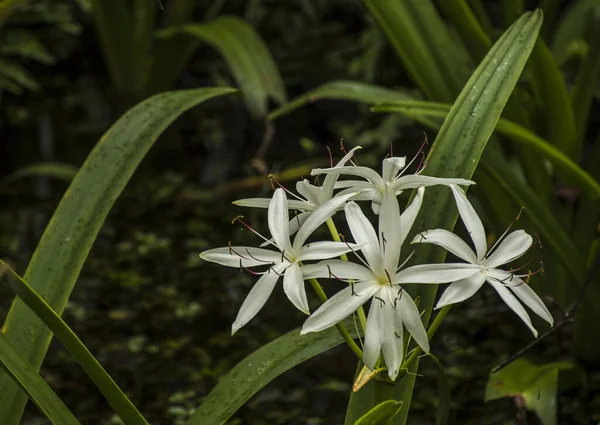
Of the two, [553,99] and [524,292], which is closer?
[524,292]

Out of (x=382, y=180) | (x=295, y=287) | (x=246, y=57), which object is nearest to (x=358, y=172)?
(x=382, y=180)

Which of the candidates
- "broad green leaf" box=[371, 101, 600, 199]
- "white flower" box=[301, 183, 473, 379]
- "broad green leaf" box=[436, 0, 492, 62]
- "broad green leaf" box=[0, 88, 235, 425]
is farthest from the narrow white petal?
"broad green leaf" box=[436, 0, 492, 62]

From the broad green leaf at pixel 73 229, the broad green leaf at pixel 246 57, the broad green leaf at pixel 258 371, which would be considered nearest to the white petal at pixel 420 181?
the broad green leaf at pixel 258 371

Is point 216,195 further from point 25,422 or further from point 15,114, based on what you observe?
point 25,422

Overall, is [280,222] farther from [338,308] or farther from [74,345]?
[74,345]

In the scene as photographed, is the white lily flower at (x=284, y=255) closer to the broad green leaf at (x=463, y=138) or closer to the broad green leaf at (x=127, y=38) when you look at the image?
the broad green leaf at (x=463, y=138)

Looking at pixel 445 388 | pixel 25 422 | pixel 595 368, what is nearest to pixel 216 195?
pixel 25 422

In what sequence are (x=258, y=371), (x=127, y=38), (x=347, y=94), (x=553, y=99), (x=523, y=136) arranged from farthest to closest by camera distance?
(x=127, y=38), (x=347, y=94), (x=553, y=99), (x=523, y=136), (x=258, y=371)
